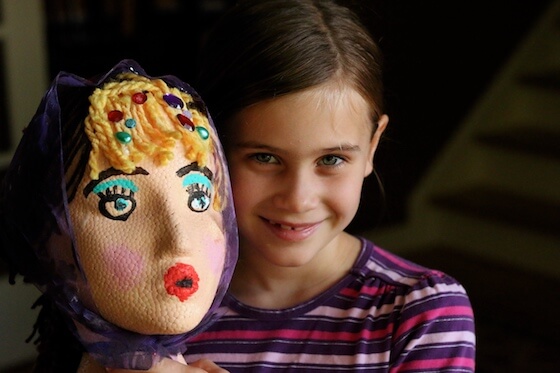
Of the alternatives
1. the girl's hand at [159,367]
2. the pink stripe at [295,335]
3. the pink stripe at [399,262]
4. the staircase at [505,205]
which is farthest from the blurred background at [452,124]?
the girl's hand at [159,367]

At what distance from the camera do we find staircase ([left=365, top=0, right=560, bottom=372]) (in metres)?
3.38

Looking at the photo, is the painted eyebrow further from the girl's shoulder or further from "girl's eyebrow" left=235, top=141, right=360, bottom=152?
the girl's shoulder

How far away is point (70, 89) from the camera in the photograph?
0.94 meters

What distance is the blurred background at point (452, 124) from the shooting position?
304 centimetres

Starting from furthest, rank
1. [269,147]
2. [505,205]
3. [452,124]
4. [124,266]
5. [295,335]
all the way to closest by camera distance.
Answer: [452,124] < [505,205] < [295,335] < [269,147] < [124,266]

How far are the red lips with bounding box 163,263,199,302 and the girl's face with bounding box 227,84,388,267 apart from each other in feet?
0.93

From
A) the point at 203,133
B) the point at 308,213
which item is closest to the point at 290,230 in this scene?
the point at 308,213

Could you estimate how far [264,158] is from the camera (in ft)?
3.77

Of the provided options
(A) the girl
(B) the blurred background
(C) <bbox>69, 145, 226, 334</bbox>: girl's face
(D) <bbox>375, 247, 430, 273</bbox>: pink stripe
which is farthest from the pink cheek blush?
(B) the blurred background

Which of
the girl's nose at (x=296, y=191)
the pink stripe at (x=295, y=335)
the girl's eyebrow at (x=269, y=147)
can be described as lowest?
the pink stripe at (x=295, y=335)

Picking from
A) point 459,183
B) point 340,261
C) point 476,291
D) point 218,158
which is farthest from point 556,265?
point 218,158

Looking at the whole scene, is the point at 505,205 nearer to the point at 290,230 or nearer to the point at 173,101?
the point at 290,230

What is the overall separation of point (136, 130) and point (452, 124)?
10.5ft

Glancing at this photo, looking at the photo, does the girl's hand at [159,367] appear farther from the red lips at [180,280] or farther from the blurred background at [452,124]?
the blurred background at [452,124]
